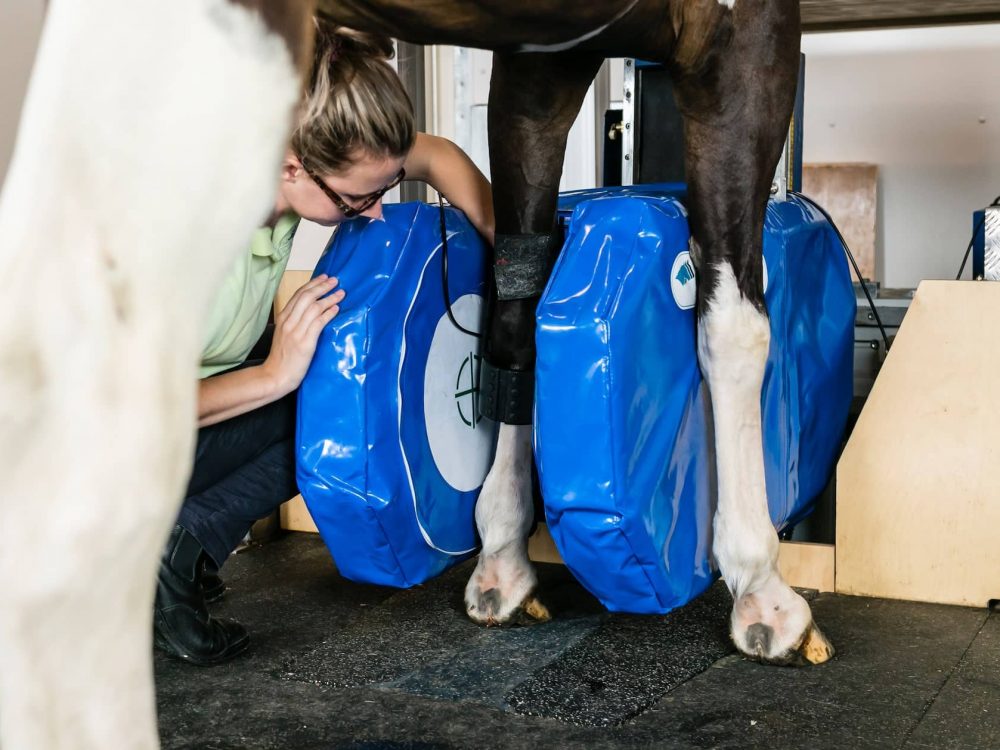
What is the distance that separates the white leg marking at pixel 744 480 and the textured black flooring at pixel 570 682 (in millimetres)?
52

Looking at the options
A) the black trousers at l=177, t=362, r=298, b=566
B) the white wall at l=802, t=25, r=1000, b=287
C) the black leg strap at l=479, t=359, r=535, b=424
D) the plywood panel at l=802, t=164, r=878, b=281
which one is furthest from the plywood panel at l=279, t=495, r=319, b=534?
the white wall at l=802, t=25, r=1000, b=287

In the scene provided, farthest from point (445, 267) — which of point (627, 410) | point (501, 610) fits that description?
point (501, 610)

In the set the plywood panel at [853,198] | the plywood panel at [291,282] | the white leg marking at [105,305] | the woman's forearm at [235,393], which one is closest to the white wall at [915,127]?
the plywood panel at [853,198]

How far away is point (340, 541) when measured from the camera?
1329mm

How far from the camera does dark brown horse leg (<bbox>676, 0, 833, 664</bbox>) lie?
1218 mm

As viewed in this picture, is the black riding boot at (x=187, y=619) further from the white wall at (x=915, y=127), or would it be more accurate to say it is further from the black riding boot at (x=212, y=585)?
the white wall at (x=915, y=127)

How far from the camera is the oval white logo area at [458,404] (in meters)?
1.39

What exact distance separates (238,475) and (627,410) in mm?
564

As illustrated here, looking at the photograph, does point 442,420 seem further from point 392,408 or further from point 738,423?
point 738,423

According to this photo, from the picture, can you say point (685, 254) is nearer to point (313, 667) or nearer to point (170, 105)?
point (313, 667)

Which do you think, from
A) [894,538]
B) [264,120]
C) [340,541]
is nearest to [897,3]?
[894,538]

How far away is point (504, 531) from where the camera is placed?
4.77 ft

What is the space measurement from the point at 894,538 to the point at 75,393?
1.35m

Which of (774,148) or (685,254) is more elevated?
(774,148)
